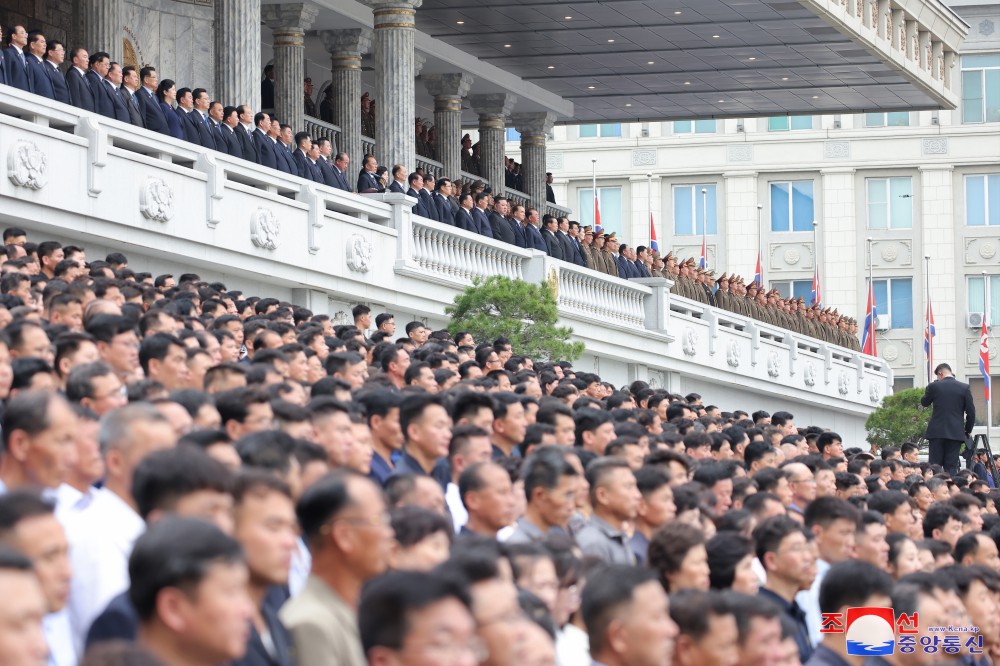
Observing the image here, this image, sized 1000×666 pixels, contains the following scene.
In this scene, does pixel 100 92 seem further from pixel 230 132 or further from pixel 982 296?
pixel 982 296

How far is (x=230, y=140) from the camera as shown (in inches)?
795

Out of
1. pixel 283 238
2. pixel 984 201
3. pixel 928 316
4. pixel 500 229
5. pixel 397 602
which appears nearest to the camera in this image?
pixel 397 602

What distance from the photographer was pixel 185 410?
721 cm

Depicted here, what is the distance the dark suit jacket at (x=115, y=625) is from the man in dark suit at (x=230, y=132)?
1561 cm

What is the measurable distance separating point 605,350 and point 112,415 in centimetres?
2128

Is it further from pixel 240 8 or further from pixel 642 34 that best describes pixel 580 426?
pixel 642 34

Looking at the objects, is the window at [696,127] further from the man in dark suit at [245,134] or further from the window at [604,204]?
the man in dark suit at [245,134]

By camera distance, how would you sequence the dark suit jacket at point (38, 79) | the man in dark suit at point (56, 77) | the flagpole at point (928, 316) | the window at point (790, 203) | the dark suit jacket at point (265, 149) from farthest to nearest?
1. the window at point (790, 203)
2. the flagpole at point (928, 316)
3. the dark suit jacket at point (265, 149)
4. the man in dark suit at point (56, 77)
5. the dark suit jacket at point (38, 79)

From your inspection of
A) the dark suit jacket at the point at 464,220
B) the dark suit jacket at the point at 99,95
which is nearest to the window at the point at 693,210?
the dark suit jacket at the point at 464,220

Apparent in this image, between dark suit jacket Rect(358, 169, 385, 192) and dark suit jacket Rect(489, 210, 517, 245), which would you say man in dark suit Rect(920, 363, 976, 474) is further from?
dark suit jacket Rect(358, 169, 385, 192)

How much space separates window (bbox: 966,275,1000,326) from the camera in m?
53.0

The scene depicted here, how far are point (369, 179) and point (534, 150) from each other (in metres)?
17.5

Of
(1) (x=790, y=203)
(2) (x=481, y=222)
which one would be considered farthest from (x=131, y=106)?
(1) (x=790, y=203)

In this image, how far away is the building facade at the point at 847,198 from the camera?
53.2m
